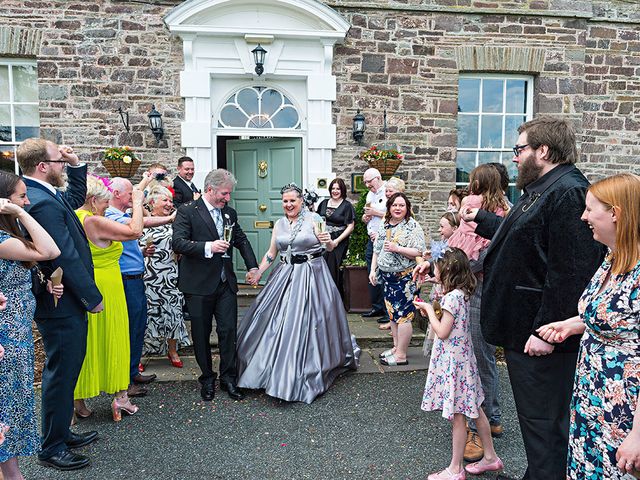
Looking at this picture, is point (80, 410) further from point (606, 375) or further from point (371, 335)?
point (606, 375)

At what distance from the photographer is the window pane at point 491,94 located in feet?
27.0

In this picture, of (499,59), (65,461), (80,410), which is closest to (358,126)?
(499,59)

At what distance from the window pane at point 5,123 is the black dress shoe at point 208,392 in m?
5.42

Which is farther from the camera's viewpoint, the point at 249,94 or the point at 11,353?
the point at 249,94

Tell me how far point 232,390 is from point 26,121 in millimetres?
5628

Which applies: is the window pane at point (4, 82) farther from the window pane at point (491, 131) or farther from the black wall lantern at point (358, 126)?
the window pane at point (491, 131)

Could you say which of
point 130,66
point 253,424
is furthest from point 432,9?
point 253,424

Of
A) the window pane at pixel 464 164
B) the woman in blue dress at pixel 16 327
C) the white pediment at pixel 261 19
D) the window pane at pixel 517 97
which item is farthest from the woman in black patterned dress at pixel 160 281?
the window pane at pixel 517 97

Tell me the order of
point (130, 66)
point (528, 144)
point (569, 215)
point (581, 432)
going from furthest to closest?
point (130, 66) → point (528, 144) → point (569, 215) → point (581, 432)

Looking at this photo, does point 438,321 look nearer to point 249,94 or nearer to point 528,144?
point 528,144

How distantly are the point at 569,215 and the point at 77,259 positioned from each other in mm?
2908

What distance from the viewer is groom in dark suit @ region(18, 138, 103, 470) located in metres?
3.20

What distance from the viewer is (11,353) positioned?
2.75 metres

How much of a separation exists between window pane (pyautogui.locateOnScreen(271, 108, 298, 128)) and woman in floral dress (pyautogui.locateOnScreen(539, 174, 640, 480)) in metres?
6.22
